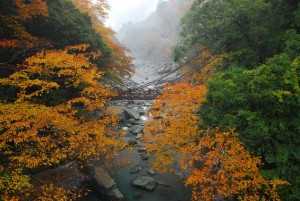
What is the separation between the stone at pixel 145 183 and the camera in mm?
14247

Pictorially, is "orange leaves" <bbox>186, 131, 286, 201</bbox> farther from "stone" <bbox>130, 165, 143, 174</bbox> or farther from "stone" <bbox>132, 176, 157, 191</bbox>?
"stone" <bbox>130, 165, 143, 174</bbox>

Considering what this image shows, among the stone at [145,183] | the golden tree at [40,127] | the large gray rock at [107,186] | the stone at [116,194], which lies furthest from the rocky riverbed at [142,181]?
the golden tree at [40,127]

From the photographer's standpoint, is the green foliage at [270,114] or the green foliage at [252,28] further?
the green foliage at [252,28]

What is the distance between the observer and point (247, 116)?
10.0m

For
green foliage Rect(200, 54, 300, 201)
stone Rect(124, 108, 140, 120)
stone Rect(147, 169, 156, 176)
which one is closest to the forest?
green foliage Rect(200, 54, 300, 201)

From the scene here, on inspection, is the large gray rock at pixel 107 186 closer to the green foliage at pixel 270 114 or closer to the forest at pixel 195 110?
the forest at pixel 195 110

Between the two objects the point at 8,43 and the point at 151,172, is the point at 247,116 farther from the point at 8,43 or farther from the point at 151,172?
the point at 8,43

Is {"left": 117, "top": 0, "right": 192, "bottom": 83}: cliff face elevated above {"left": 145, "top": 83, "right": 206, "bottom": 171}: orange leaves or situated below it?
above

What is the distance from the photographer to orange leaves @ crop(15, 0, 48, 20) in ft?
46.0

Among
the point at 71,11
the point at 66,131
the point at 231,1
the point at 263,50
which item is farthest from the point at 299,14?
the point at 71,11

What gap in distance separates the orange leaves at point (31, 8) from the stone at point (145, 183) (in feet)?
32.0

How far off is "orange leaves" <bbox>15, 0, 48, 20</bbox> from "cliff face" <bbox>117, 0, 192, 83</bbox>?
40273 millimetres

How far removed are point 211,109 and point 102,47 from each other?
32.6 feet

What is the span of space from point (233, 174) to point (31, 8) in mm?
12133
